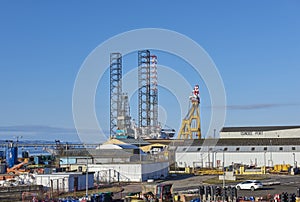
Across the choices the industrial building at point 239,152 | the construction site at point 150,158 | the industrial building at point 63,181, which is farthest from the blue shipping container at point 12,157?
the industrial building at point 63,181

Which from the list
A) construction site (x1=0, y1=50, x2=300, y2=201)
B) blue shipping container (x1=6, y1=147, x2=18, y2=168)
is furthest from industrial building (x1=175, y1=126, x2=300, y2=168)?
blue shipping container (x1=6, y1=147, x2=18, y2=168)

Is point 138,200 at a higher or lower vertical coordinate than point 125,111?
lower

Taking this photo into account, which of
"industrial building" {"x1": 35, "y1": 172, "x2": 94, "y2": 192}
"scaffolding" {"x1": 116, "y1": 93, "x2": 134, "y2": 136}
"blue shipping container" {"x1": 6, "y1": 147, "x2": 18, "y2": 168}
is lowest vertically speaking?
"industrial building" {"x1": 35, "y1": 172, "x2": 94, "y2": 192}

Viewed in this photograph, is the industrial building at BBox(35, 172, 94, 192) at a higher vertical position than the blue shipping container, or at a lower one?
lower

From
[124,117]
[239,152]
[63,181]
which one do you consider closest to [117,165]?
[63,181]

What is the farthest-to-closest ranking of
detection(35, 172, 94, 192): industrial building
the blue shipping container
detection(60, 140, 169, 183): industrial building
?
the blue shipping container < detection(60, 140, 169, 183): industrial building < detection(35, 172, 94, 192): industrial building

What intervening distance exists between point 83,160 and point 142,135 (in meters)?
54.9

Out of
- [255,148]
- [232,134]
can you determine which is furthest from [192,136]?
[255,148]

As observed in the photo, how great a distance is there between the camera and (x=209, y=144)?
79562mm

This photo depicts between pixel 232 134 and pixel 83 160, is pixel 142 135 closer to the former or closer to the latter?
pixel 232 134

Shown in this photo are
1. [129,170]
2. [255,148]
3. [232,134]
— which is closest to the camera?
[129,170]

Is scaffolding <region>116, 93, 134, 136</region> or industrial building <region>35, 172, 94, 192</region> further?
scaffolding <region>116, 93, 134, 136</region>

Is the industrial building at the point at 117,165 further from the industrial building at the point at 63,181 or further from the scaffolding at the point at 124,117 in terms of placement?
the scaffolding at the point at 124,117

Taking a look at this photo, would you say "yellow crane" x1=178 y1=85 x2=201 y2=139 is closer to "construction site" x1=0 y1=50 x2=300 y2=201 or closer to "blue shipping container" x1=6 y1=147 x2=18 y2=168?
"construction site" x1=0 y1=50 x2=300 y2=201
